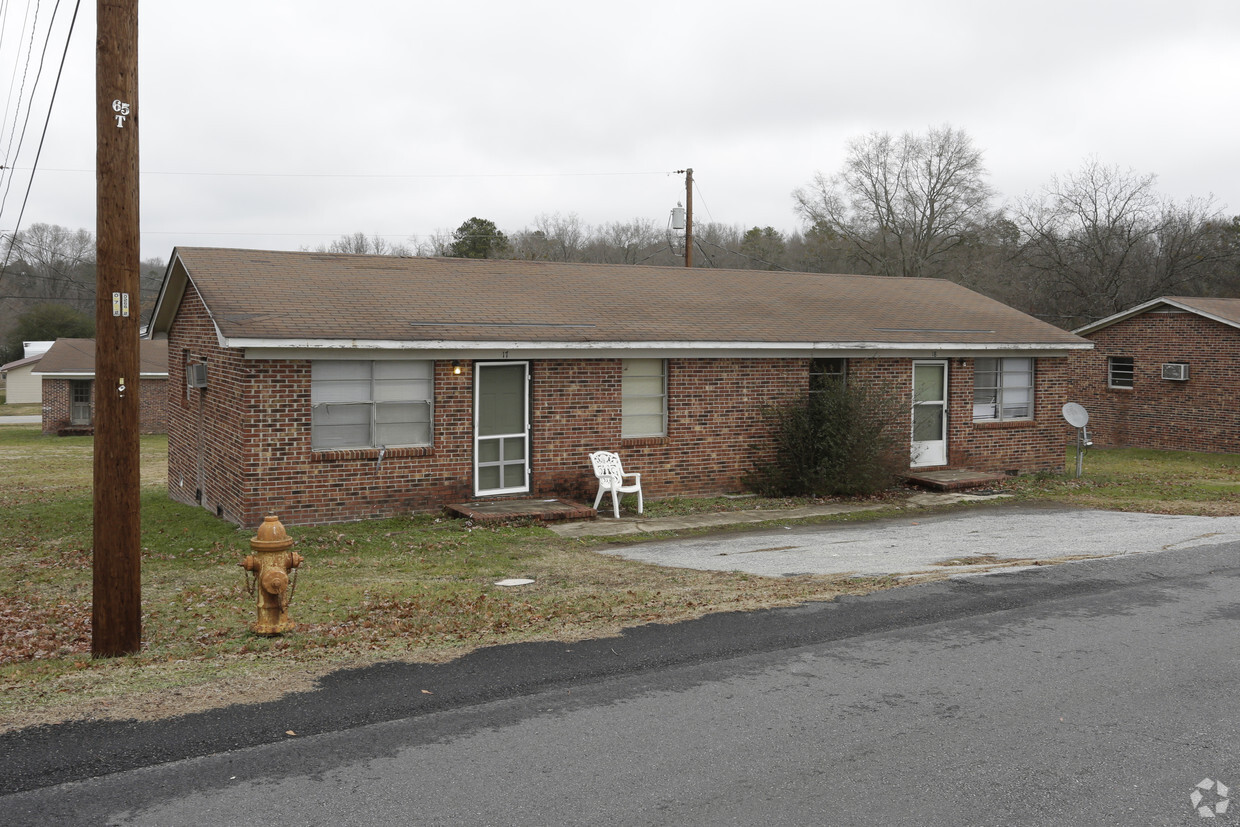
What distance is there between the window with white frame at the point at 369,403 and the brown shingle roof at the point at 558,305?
59cm

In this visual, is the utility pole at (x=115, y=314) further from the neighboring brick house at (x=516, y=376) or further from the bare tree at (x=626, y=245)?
the bare tree at (x=626, y=245)

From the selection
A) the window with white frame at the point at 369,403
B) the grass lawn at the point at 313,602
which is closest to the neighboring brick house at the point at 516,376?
the window with white frame at the point at 369,403

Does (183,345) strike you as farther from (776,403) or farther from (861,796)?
(861,796)

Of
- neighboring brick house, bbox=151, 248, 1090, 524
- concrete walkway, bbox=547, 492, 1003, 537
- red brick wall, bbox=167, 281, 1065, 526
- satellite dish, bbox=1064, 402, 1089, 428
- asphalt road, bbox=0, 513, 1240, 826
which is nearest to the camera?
asphalt road, bbox=0, 513, 1240, 826

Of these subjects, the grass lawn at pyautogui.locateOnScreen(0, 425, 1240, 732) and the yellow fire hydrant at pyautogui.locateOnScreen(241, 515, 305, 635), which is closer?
the grass lawn at pyautogui.locateOnScreen(0, 425, 1240, 732)

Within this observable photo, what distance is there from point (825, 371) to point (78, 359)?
30.7m

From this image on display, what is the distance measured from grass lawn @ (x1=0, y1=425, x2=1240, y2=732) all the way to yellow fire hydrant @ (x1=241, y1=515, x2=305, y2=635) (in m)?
0.17

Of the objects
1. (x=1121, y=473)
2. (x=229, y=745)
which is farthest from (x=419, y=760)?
(x=1121, y=473)

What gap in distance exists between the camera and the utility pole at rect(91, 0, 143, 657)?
6762 mm

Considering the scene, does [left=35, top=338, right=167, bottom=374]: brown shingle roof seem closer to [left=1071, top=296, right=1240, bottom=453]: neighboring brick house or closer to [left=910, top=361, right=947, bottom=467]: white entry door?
[left=910, top=361, right=947, bottom=467]: white entry door

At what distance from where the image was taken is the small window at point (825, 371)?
17.2 meters

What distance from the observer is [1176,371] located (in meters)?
25.1

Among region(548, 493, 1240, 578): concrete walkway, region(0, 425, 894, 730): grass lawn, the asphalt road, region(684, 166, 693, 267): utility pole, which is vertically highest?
region(684, 166, 693, 267): utility pole

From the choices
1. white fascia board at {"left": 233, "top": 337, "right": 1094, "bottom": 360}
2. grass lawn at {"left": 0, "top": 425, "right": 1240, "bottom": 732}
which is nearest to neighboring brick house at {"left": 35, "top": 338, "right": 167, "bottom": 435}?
grass lawn at {"left": 0, "top": 425, "right": 1240, "bottom": 732}
